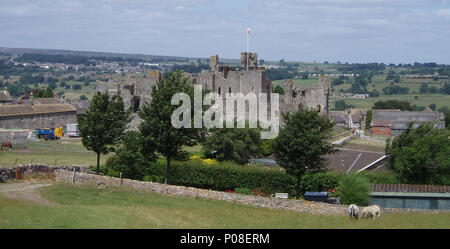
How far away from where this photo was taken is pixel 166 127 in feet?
134

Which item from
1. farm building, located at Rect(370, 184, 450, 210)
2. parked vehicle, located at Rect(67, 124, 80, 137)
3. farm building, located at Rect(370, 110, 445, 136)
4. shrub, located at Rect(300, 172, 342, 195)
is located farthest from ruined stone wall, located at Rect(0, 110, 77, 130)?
farm building, located at Rect(370, 184, 450, 210)

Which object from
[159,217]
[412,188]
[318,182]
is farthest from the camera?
[318,182]

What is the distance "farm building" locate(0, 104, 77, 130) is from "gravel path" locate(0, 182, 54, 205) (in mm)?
48155

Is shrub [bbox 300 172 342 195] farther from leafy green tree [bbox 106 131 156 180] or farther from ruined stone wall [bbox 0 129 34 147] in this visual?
ruined stone wall [bbox 0 129 34 147]

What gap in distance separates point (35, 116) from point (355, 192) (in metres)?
61.6

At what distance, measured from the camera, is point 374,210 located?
27.0 metres

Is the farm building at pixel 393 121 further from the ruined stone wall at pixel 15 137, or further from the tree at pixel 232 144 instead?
the ruined stone wall at pixel 15 137

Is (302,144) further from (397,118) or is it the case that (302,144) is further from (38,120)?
(397,118)

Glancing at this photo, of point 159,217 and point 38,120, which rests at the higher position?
point 159,217

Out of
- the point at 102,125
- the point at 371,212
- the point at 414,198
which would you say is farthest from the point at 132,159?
the point at 371,212

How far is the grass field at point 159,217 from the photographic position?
879 inches

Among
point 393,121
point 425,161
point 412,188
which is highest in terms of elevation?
point 425,161

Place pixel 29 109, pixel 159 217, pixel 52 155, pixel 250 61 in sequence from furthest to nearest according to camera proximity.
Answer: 1. pixel 29 109
2. pixel 250 61
3. pixel 52 155
4. pixel 159 217
